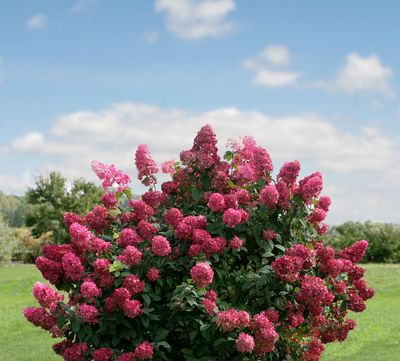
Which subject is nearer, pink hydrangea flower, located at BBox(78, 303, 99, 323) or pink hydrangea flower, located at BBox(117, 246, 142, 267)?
pink hydrangea flower, located at BBox(78, 303, 99, 323)

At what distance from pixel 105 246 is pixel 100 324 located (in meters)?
0.70

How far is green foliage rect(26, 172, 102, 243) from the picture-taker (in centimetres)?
4491

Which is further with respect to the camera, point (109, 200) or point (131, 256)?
point (109, 200)

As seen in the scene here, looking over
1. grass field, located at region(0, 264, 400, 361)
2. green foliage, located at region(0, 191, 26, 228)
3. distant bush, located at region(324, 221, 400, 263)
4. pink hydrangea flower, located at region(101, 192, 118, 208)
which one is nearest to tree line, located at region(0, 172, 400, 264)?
distant bush, located at region(324, 221, 400, 263)

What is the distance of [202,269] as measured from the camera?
548cm

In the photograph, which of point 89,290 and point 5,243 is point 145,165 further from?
point 5,243

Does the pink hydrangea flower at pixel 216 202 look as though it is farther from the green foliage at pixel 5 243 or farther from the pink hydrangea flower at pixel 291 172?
the green foliage at pixel 5 243

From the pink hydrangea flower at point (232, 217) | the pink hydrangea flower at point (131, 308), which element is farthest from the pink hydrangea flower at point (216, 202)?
the pink hydrangea flower at point (131, 308)

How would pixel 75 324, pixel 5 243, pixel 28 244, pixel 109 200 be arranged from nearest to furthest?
pixel 75 324, pixel 109 200, pixel 5 243, pixel 28 244

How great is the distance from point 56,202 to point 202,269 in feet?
142

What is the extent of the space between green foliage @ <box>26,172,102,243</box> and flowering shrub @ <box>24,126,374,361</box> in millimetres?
37807

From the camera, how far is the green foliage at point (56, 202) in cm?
4491

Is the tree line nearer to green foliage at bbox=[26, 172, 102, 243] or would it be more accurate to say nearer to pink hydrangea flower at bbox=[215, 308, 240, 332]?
green foliage at bbox=[26, 172, 102, 243]

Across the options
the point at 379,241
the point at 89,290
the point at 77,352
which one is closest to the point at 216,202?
the point at 89,290
